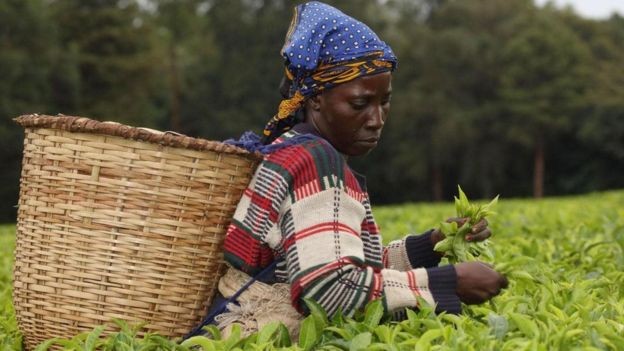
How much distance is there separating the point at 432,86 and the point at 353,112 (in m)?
32.0

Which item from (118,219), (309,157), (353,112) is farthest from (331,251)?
(118,219)

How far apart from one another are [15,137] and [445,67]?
17267 millimetres

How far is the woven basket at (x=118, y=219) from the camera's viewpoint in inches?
99.7

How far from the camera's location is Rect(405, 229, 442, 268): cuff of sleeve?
310cm

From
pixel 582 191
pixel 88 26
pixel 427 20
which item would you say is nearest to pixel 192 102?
pixel 88 26

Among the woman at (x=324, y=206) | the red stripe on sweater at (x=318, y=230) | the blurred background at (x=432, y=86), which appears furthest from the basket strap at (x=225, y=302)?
the blurred background at (x=432, y=86)

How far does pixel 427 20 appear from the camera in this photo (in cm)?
4138

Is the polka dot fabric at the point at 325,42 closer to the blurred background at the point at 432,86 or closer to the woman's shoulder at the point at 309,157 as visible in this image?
the woman's shoulder at the point at 309,157

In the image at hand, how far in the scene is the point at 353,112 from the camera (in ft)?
9.08

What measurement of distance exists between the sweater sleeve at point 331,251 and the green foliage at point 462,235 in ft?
0.97

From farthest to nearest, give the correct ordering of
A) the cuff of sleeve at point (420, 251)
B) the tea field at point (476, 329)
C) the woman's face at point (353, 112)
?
the cuff of sleeve at point (420, 251) → the woman's face at point (353, 112) → the tea field at point (476, 329)

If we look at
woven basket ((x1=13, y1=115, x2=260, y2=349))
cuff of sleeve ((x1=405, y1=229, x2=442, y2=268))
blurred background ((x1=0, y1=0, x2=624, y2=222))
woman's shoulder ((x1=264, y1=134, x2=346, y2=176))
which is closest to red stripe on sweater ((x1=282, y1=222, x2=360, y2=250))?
woman's shoulder ((x1=264, y1=134, x2=346, y2=176))

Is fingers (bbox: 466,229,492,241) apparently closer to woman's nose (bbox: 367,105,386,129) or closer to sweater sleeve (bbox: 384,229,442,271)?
sweater sleeve (bbox: 384,229,442,271)

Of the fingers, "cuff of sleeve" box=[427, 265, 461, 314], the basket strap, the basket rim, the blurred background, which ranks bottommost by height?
the blurred background
